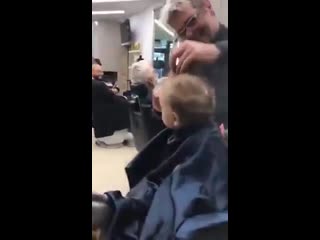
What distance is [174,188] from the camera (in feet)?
5.05

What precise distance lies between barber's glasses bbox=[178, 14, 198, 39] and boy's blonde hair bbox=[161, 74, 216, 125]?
16 cm

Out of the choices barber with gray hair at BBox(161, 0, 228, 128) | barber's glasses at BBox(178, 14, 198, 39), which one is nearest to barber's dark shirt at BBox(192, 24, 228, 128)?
barber with gray hair at BBox(161, 0, 228, 128)

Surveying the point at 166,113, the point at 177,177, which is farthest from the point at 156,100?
the point at 177,177

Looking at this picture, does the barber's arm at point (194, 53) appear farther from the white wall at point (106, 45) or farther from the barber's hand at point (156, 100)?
the white wall at point (106, 45)

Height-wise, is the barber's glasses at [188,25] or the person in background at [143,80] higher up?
the barber's glasses at [188,25]

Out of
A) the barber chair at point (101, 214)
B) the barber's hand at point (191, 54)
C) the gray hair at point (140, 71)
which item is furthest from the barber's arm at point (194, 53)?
the barber chair at point (101, 214)

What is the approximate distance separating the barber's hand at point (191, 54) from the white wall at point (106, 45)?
0.23m

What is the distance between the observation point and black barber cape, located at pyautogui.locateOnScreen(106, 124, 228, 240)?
1.52 m

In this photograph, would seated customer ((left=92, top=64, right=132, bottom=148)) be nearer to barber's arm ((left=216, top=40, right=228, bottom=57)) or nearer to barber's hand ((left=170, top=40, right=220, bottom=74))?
barber's hand ((left=170, top=40, right=220, bottom=74))

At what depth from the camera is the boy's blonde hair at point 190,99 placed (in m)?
1.53
